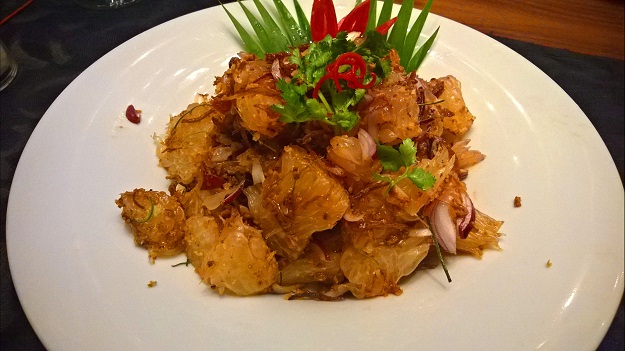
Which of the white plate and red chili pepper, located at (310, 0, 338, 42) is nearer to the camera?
the white plate

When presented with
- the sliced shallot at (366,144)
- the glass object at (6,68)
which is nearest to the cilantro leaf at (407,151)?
the sliced shallot at (366,144)

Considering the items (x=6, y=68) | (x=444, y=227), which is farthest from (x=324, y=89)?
(x=6, y=68)

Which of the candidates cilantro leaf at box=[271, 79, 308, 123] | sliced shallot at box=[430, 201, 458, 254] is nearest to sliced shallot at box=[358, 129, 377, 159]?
cilantro leaf at box=[271, 79, 308, 123]

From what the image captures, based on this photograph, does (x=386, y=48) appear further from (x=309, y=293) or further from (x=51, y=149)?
(x=51, y=149)

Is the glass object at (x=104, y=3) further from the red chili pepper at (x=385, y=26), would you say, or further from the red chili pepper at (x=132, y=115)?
the red chili pepper at (x=385, y=26)

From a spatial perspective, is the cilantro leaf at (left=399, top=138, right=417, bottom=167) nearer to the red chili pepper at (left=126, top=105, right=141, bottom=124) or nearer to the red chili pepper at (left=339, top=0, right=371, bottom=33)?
the red chili pepper at (left=339, top=0, right=371, bottom=33)

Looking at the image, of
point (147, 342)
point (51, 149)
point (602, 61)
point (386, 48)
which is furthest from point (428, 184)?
point (602, 61)
